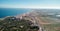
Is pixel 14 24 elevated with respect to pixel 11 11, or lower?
lower

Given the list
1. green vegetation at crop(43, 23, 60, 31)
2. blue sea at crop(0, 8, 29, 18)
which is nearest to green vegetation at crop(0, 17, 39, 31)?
blue sea at crop(0, 8, 29, 18)

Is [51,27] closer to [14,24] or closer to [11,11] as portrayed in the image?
[14,24]

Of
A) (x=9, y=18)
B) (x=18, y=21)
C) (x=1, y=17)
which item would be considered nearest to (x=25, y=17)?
(x=18, y=21)

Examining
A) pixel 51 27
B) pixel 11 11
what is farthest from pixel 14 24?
pixel 51 27

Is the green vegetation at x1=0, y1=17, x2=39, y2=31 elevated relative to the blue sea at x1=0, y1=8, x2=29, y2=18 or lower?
lower

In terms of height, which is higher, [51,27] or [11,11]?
[11,11]

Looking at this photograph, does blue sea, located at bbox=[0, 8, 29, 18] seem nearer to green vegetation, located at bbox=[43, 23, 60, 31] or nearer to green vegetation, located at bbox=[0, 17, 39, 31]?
green vegetation, located at bbox=[0, 17, 39, 31]

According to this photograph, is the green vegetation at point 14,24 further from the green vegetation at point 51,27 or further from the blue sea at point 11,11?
the green vegetation at point 51,27

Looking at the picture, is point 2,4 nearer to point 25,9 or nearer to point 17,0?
point 17,0

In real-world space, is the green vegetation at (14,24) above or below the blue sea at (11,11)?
below

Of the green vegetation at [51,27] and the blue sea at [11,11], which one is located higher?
the blue sea at [11,11]

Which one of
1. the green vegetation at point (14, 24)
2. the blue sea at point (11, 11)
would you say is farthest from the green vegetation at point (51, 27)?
the blue sea at point (11, 11)
